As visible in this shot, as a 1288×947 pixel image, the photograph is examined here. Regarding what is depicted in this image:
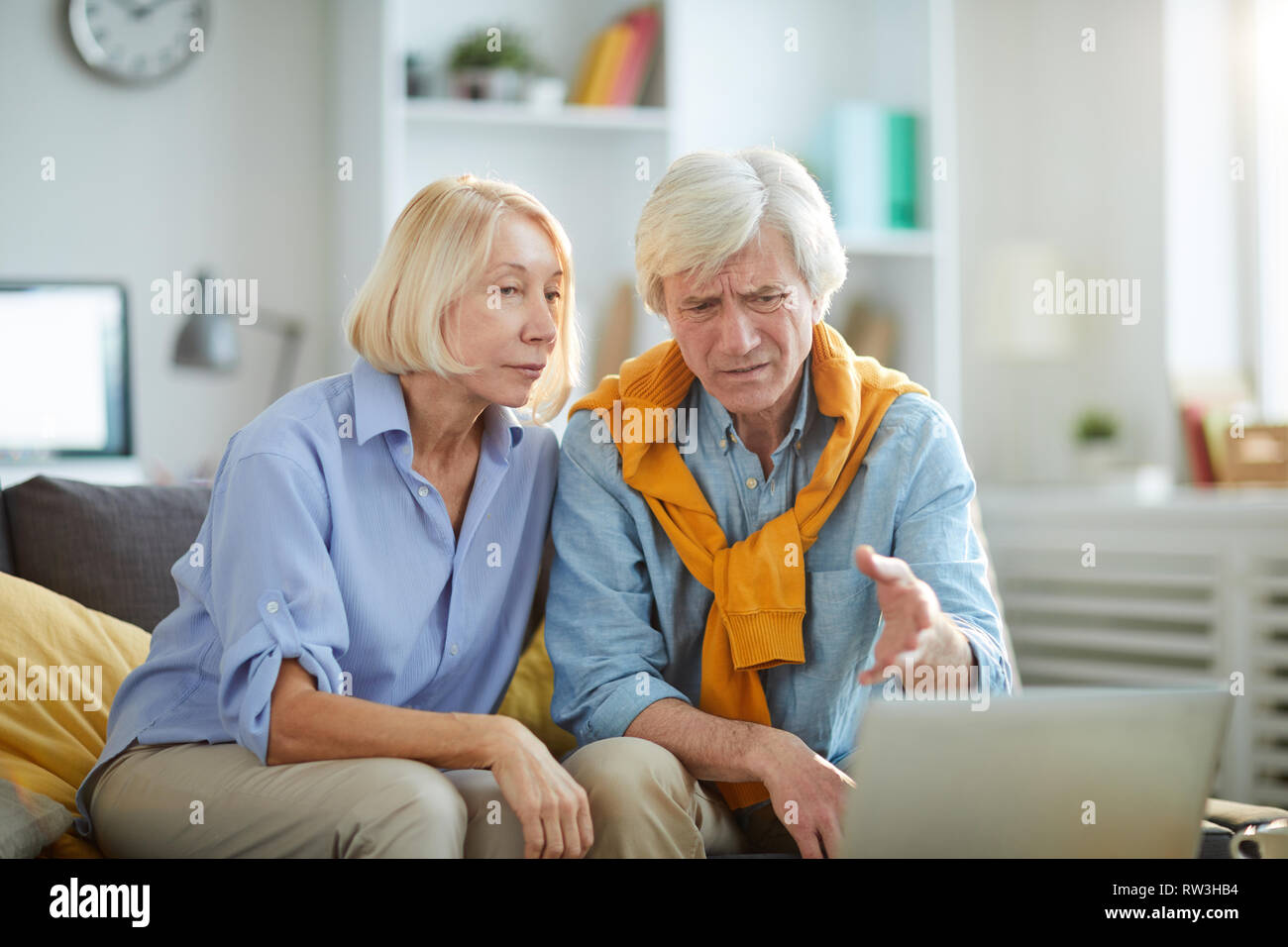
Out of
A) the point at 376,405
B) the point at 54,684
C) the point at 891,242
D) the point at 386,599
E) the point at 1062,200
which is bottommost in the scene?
the point at 54,684

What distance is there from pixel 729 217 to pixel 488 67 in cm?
198

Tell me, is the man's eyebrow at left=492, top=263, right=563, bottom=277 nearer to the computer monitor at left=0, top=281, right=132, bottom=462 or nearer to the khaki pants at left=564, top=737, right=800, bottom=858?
the khaki pants at left=564, top=737, right=800, bottom=858

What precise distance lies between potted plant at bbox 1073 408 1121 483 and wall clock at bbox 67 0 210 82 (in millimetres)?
2571

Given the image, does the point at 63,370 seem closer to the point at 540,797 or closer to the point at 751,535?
the point at 751,535

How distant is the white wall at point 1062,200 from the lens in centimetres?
341

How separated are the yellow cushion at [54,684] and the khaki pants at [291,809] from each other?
0.15m

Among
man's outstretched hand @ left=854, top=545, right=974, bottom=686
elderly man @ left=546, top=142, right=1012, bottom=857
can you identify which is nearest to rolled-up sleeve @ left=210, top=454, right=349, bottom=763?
elderly man @ left=546, top=142, right=1012, bottom=857

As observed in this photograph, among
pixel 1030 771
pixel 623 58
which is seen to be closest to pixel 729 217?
pixel 1030 771

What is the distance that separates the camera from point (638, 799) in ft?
4.16

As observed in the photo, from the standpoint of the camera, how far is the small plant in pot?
10.4 ft

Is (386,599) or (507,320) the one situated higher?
(507,320)

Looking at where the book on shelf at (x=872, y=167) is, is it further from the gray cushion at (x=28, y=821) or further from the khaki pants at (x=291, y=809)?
the gray cushion at (x=28, y=821)

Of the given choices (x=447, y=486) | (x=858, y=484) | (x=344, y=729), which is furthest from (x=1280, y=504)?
(x=344, y=729)

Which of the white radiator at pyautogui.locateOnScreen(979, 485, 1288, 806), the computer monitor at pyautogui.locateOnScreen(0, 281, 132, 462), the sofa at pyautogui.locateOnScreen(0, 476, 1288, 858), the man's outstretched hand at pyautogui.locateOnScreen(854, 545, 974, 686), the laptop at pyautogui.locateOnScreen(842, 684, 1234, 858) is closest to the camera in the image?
the laptop at pyautogui.locateOnScreen(842, 684, 1234, 858)
